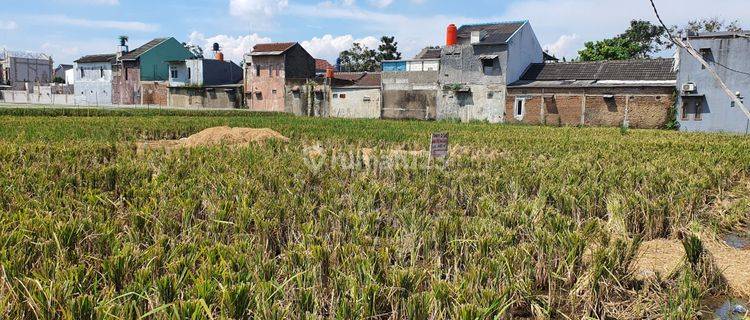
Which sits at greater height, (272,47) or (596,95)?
(272,47)

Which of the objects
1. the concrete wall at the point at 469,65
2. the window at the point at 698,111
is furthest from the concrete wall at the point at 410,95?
the window at the point at 698,111

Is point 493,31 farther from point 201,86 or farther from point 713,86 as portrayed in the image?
Result: point 201,86

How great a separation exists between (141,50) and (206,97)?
10.0 metres

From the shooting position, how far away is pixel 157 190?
589 cm

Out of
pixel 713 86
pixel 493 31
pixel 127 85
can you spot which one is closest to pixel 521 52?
pixel 493 31

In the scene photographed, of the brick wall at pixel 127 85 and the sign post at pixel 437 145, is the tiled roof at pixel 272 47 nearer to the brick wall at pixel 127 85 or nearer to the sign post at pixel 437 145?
the brick wall at pixel 127 85

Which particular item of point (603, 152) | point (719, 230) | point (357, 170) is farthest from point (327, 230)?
point (603, 152)

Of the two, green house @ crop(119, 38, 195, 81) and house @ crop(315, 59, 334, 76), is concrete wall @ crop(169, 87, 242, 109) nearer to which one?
green house @ crop(119, 38, 195, 81)

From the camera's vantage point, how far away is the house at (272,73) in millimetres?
45344

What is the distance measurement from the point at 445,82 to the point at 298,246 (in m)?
32.6

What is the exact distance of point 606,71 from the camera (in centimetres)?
3173

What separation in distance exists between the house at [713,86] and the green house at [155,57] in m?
45.8

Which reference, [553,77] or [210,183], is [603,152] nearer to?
[210,183]

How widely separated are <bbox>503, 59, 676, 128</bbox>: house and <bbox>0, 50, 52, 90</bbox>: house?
6503 centimetres
